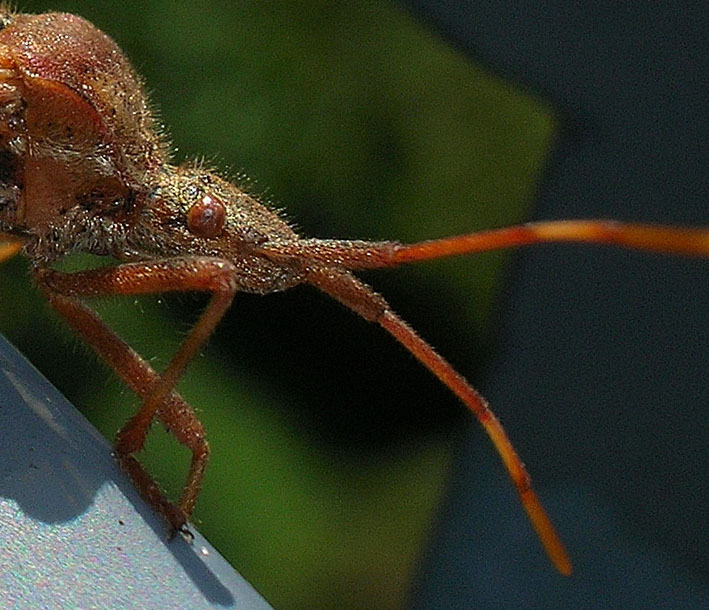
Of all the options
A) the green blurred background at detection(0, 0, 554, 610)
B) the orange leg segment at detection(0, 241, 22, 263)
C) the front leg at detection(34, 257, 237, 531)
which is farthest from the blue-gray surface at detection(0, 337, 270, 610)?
the green blurred background at detection(0, 0, 554, 610)

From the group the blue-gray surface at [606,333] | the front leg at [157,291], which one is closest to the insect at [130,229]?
the front leg at [157,291]

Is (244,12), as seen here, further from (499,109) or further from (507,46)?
(507,46)

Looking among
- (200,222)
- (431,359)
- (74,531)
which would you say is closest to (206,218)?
(200,222)

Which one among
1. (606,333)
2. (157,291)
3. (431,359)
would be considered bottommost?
(157,291)

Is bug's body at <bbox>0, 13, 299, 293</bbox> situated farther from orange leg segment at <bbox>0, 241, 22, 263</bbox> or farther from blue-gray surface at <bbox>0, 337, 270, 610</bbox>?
blue-gray surface at <bbox>0, 337, 270, 610</bbox>

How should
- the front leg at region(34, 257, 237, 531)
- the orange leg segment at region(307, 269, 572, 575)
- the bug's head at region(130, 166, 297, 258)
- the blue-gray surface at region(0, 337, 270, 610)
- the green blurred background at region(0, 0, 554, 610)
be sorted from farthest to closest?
the green blurred background at region(0, 0, 554, 610) < the bug's head at region(130, 166, 297, 258) < the orange leg segment at region(307, 269, 572, 575) < the front leg at region(34, 257, 237, 531) < the blue-gray surface at region(0, 337, 270, 610)

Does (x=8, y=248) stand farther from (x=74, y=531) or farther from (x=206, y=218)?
(x=74, y=531)
